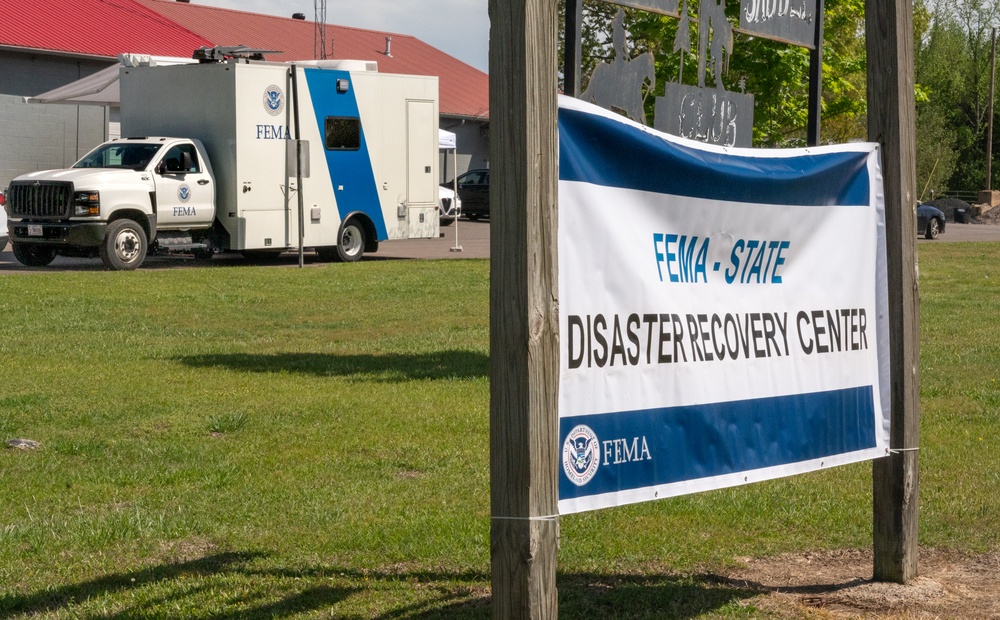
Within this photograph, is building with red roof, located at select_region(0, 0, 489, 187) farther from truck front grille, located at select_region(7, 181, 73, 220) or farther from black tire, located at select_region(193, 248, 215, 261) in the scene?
black tire, located at select_region(193, 248, 215, 261)

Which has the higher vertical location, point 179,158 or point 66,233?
point 179,158

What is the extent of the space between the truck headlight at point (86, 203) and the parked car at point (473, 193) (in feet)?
70.5

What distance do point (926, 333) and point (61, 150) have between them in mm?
23537

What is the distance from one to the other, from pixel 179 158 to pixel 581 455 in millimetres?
19239

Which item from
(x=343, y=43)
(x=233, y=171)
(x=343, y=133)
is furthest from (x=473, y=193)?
(x=233, y=171)

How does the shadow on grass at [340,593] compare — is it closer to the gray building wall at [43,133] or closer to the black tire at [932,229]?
the gray building wall at [43,133]

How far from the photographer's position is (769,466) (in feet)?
16.1

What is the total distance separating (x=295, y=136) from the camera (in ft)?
75.9

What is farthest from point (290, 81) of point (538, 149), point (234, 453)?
point (538, 149)

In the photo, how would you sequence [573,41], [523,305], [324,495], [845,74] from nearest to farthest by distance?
[523,305]
[573,41]
[324,495]
[845,74]

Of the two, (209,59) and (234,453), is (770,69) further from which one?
(209,59)

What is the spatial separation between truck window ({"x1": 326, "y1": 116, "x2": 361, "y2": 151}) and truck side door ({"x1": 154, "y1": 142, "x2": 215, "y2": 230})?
2.38 meters

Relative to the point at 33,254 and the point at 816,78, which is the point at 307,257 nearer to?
the point at 33,254

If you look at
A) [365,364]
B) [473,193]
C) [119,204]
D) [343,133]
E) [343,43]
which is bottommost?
[365,364]
